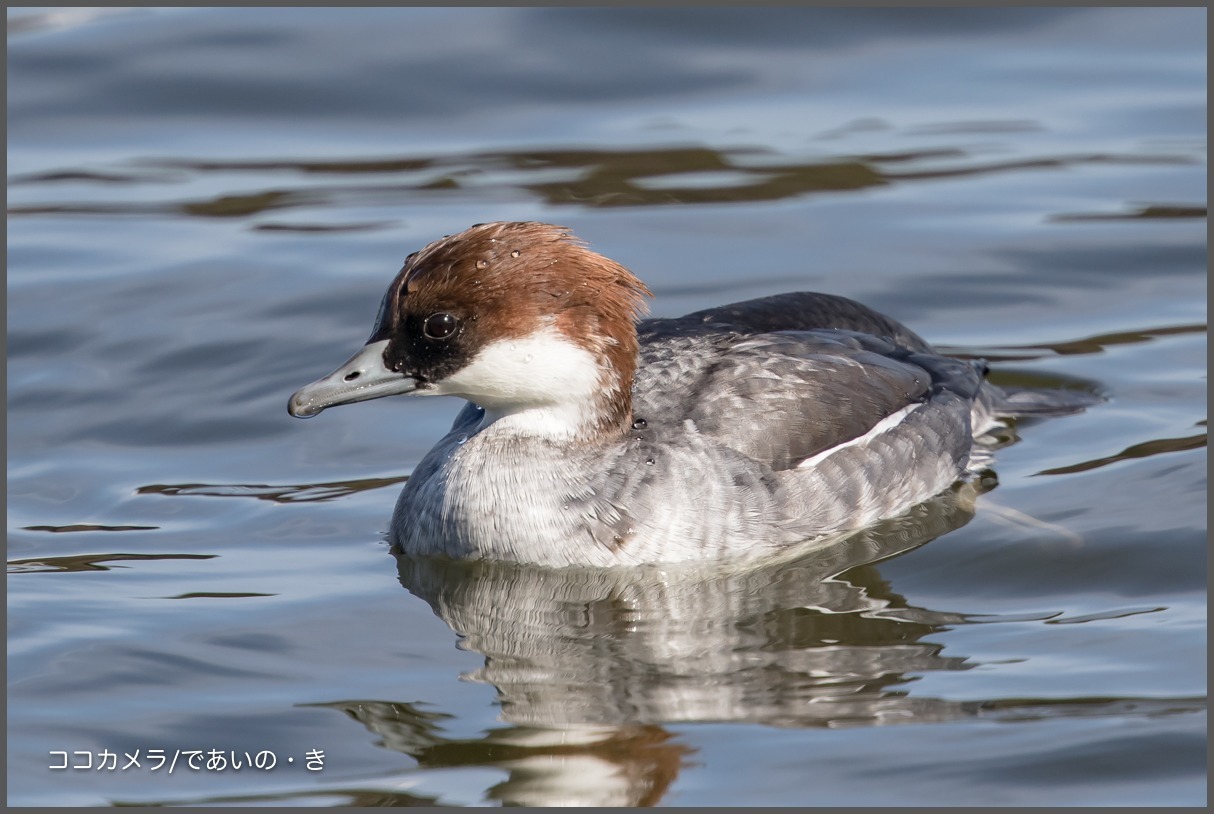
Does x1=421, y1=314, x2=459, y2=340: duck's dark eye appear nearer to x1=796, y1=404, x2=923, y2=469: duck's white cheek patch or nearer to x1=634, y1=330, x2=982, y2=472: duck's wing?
x1=634, y1=330, x2=982, y2=472: duck's wing

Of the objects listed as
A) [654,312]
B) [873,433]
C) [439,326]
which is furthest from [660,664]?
[654,312]

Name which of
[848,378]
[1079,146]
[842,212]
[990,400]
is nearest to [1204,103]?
[1079,146]

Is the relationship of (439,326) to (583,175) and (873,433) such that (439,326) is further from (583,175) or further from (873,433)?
(583,175)

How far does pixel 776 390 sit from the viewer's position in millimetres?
9078

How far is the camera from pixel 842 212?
13969mm

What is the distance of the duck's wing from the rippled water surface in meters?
0.63

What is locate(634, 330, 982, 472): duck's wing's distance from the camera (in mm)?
8914

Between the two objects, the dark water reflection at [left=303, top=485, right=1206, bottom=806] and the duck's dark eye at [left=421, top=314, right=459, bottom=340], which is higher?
the duck's dark eye at [left=421, top=314, right=459, bottom=340]

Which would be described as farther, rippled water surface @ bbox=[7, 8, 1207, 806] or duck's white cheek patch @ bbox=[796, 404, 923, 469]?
duck's white cheek patch @ bbox=[796, 404, 923, 469]

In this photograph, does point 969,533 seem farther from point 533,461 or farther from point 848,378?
point 533,461

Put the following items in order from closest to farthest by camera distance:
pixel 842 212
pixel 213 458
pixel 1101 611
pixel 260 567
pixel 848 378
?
1. pixel 1101 611
2. pixel 260 567
3. pixel 848 378
4. pixel 213 458
5. pixel 842 212

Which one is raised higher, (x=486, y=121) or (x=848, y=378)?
(x=486, y=121)

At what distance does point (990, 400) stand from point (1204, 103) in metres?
6.60

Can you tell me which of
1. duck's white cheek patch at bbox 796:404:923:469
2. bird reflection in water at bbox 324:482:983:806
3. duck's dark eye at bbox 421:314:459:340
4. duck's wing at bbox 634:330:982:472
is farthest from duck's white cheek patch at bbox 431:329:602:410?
duck's white cheek patch at bbox 796:404:923:469
